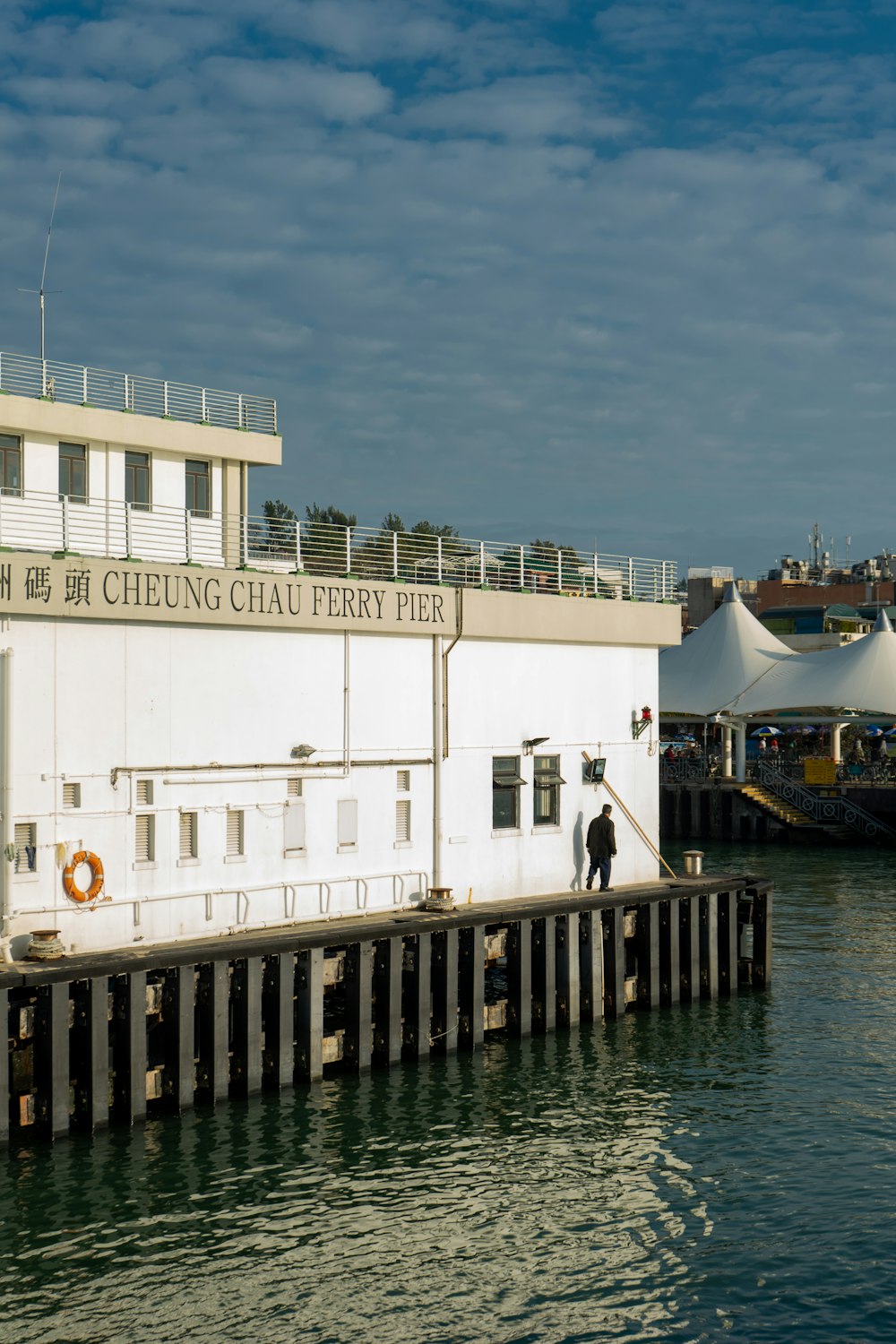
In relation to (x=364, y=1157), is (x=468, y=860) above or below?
above

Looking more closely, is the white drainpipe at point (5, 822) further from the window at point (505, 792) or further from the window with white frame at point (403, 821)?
the window at point (505, 792)

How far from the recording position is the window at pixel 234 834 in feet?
79.6

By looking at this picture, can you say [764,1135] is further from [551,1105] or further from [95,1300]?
[95,1300]

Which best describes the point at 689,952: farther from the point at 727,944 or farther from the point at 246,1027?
the point at 246,1027

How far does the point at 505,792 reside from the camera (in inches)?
1121

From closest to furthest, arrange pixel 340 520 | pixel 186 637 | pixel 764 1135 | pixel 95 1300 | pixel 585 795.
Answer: pixel 95 1300 → pixel 764 1135 → pixel 186 637 → pixel 585 795 → pixel 340 520

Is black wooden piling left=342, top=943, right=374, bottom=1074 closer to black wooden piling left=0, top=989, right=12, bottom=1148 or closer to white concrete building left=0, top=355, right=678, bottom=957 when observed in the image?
white concrete building left=0, top=355, right=678, bottom=957

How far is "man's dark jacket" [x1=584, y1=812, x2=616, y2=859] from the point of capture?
28.8 meters

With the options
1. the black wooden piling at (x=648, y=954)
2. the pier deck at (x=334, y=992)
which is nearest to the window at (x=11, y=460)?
the pier deck at (x=334, y=992)

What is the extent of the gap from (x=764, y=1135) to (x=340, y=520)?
71485 mm

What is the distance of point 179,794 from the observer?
77.2 ft

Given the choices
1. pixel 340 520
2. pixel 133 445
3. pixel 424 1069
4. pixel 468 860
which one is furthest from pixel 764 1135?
pixel 340 520

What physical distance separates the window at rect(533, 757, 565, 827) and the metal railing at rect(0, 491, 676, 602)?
331 centimetres

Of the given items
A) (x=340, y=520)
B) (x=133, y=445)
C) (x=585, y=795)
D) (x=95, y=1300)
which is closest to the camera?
(x=95, y=1300)
